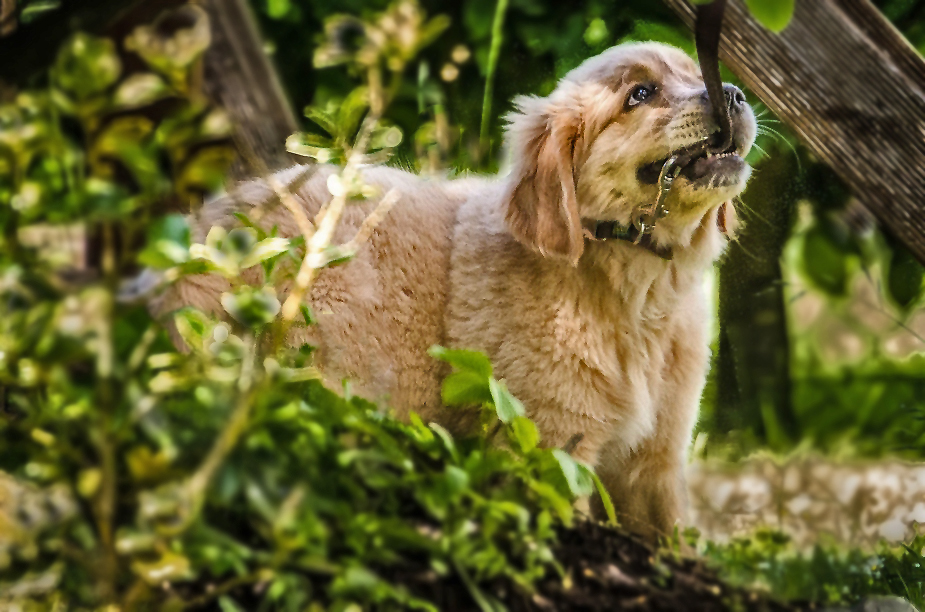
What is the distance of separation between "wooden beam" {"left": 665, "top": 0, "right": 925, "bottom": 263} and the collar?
0.47 metres

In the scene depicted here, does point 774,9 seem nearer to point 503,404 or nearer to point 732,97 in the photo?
point 732,97

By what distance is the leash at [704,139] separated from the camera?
161cm

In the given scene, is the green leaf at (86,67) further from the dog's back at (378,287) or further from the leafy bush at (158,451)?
the dog's back at (378,287)

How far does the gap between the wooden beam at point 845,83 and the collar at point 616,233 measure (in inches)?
18.6

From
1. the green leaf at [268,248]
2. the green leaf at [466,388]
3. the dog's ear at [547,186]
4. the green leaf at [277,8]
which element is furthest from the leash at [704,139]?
the green leaf at [277,8]

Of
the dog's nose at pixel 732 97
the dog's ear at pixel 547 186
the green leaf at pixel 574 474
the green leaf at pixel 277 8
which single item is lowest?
the green leaf at pixel 574 474

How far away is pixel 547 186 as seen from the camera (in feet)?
6.56

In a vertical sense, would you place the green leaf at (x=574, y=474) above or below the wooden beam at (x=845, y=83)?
below

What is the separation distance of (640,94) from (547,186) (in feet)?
0.93

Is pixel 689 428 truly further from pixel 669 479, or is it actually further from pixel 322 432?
pixel 322 432

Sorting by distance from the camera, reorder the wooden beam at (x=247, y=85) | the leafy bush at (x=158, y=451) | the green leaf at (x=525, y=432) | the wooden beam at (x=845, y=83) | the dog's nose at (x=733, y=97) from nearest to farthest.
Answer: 1. the leafy bush at (x=158, y=451)
2. the green leaf at (x=525, y=432)
3. the dog's nose at (x=733, y=97)
4. the wooden beam at (x=845, y=83)
5. the wooden beam at (x=247, y=85)

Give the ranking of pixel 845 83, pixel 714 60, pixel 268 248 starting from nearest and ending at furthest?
pixel 268 248 < pixel 714 60 < pixel 845 83

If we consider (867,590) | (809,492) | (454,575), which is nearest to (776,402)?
(809,492)

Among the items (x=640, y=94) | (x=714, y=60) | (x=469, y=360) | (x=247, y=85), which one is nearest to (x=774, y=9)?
(x=714, y=60)
